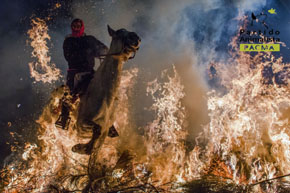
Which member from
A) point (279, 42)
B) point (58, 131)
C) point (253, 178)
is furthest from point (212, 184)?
point (279, 42)

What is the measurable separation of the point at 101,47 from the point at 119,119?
1012cm

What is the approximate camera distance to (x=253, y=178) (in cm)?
1033

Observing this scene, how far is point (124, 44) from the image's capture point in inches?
145

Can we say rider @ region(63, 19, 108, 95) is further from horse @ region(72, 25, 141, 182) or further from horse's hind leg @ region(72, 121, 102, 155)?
horse's hind leg @ region(72, 121, 102, 155)

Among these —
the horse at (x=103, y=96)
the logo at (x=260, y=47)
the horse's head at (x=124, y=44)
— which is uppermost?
the logo at (x=260, y=47)

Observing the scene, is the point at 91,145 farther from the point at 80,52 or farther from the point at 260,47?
the point at 260,47

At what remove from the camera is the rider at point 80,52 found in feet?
14.1

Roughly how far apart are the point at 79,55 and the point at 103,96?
52.3 inches

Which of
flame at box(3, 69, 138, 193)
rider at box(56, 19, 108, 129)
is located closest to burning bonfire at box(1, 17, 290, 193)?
flame at box(3, 69, 138, 193)

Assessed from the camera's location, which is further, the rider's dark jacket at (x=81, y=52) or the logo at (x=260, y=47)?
the logo at (x=260, y=47)

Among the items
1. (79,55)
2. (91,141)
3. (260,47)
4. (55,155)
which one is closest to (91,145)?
(91,141)

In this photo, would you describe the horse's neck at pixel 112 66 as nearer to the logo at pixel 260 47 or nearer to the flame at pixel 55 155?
the flame at pixel 55 155

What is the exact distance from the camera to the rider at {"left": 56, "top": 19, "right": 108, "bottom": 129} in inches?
168

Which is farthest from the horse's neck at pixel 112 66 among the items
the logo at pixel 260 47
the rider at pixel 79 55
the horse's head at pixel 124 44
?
the logo at pixel 260 47
